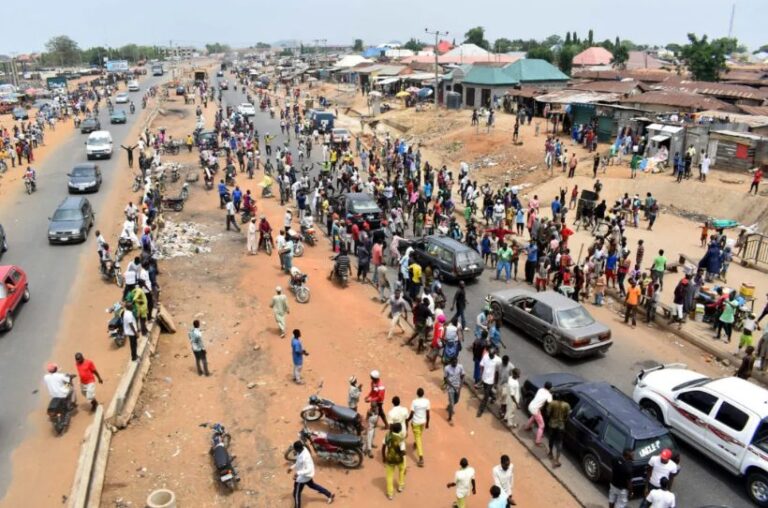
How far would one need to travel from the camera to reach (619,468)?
10.0 metres

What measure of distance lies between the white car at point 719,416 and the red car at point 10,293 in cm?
1572

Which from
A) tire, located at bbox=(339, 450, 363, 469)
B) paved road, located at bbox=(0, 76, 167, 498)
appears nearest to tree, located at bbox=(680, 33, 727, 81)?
paved road, located at bbox=(0, 76, 167, 498)

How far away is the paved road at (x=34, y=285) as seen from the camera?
12.2 metres

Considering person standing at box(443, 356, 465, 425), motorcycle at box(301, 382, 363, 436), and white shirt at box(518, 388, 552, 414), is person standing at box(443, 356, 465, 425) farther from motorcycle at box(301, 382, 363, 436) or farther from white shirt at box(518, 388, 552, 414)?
motorcycle at box(301, 382, 363, 436)

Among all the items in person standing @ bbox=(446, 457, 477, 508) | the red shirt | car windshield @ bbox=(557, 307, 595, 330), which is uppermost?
the red shirt

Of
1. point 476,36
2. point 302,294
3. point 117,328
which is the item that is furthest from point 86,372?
point 476,36

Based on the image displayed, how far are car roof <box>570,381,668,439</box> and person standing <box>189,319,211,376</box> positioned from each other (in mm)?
8144

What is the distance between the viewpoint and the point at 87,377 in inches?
470

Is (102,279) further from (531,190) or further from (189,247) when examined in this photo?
(531,190)

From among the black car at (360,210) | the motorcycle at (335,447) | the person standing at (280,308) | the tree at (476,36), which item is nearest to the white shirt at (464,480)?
the motorcycle at (335,447)

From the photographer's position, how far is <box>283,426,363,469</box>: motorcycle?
1066 centimetres

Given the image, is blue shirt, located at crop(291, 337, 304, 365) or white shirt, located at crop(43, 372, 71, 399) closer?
white shirt, located at crop(43, 372, 71, 399)

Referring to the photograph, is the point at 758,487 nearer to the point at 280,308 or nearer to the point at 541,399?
the point at 541,399

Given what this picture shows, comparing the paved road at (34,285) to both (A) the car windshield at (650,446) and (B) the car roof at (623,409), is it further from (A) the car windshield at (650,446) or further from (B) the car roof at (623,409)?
(A) the car windshield at (650,446)
